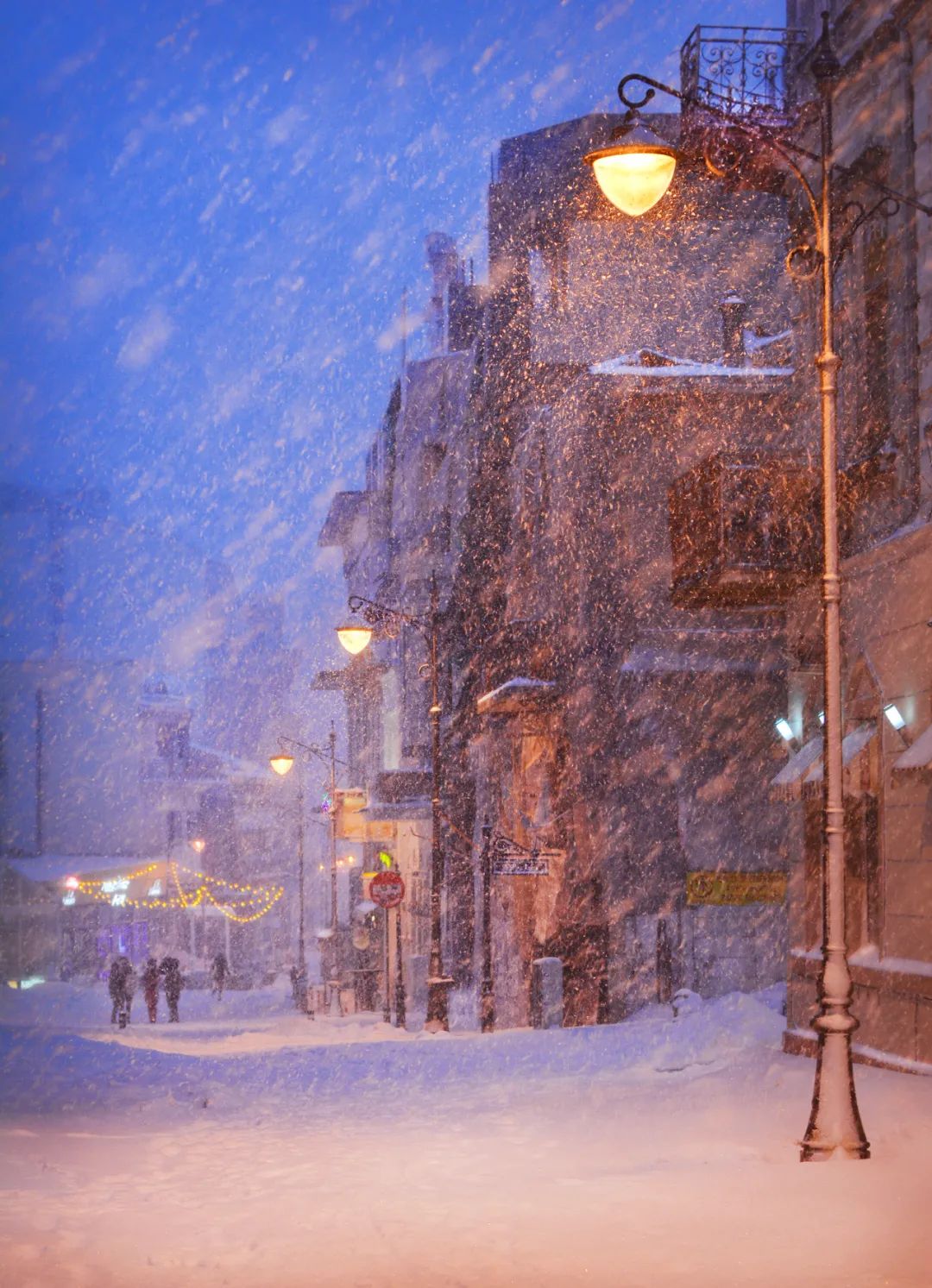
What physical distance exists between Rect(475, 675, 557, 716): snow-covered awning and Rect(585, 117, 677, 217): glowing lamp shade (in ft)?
63.6

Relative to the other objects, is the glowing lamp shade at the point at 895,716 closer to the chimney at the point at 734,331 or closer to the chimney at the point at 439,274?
the chimney at the point at 734,331

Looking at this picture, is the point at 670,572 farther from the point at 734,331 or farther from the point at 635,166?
the point at 635,166

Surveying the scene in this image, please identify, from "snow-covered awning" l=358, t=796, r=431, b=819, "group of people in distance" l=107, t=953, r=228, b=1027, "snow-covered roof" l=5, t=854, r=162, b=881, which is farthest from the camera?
"snow-covered roof" l=5, t=854, r=162, b=881

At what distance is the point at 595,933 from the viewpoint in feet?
95.6

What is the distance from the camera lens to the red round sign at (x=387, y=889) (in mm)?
29406

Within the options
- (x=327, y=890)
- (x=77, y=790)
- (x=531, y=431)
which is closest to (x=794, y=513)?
(x=531, y=431)

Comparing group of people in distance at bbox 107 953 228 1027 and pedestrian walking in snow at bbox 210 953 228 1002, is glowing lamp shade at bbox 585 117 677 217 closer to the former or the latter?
group of people in distance at bbox 107 953 228 1027

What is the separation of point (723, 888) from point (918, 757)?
14897 mm

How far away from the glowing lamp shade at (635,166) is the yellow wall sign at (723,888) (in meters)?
19.1

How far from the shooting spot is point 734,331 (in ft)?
108

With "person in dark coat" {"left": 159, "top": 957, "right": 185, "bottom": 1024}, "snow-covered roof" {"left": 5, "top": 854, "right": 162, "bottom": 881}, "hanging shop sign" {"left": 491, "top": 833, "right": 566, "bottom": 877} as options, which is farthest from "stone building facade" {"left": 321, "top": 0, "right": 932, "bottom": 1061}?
"snow-covered roof" {"left": 5, "top": 854, "right": 162, "bottom": 881}

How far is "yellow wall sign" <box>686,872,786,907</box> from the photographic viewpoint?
2847 cm

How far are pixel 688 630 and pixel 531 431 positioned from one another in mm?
6758

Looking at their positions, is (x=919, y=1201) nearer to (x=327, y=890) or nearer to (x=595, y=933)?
(x=595, y=933)
